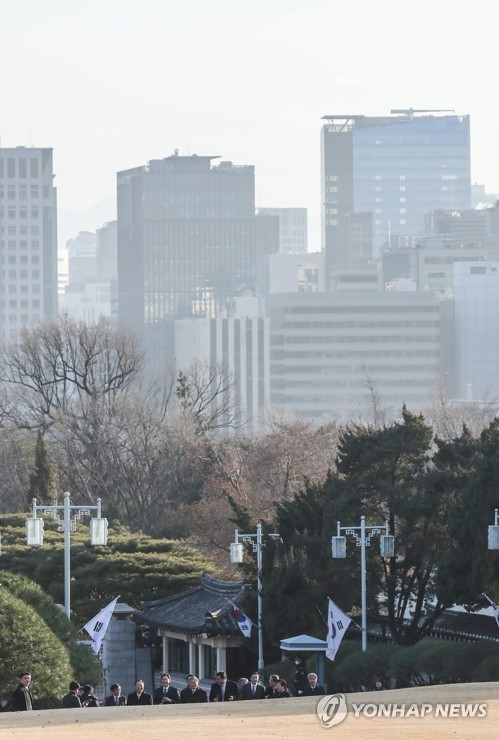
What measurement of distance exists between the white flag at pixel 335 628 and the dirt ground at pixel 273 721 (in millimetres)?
16138

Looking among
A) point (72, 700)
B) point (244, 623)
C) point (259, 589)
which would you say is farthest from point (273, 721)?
point (259, 589)

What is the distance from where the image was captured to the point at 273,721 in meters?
21.2

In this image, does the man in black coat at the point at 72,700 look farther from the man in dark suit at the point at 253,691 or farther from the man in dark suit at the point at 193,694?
the man in dark suit at the point at 253,691

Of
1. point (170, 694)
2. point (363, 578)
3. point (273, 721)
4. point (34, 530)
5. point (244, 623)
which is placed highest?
point (273, 721)

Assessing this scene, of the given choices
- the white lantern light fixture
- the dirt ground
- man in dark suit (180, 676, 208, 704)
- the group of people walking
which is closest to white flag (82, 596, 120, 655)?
the white lantern light fixture

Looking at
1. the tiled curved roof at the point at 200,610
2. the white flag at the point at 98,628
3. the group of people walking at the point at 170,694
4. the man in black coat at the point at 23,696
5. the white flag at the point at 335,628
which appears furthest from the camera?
the tiled curved roof at the point at 200,610

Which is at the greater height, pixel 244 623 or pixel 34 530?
pixel 34 530

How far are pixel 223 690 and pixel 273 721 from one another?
14.6ft

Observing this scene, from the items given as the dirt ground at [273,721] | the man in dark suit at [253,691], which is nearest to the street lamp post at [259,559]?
the man in dark suit at [253,691]

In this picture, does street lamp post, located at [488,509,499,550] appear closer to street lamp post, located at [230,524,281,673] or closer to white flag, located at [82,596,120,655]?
street lamp post, located at [230,524,281,673]

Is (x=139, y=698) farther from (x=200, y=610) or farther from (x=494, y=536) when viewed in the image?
(x=200, y=610)

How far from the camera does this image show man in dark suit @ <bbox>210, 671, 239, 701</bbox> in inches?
1010

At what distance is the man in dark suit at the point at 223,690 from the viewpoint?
2566 cm

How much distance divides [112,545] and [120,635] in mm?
3622
